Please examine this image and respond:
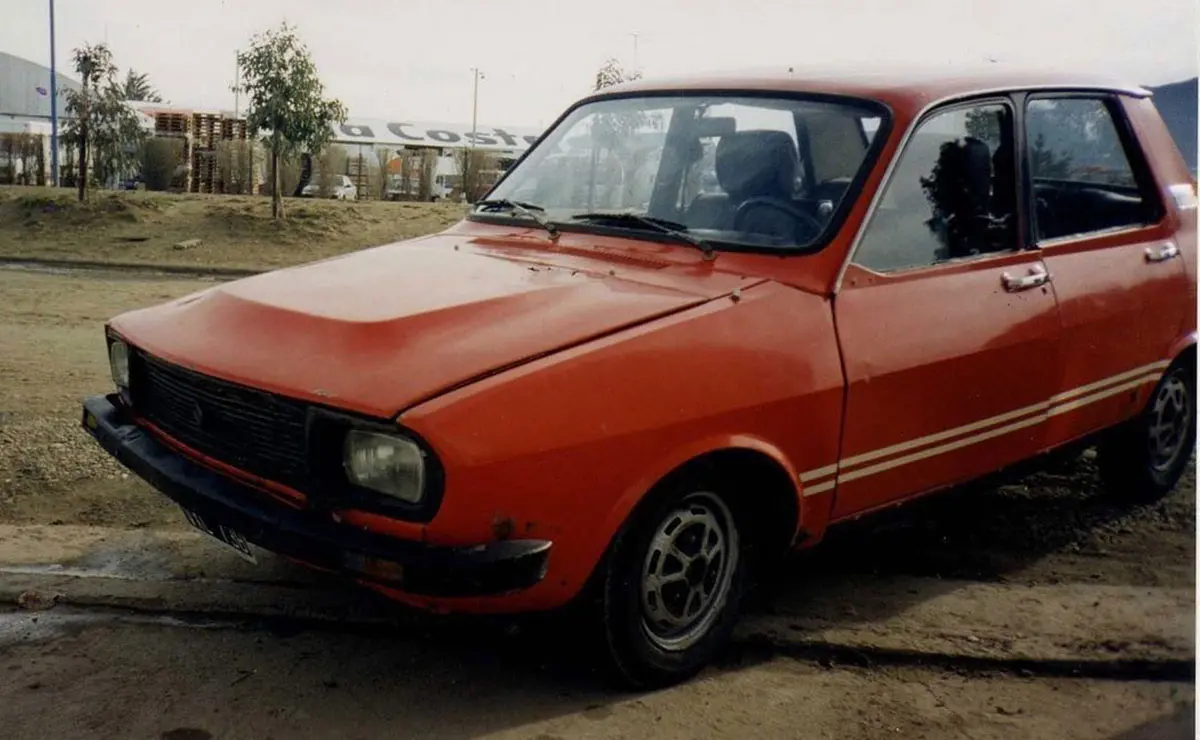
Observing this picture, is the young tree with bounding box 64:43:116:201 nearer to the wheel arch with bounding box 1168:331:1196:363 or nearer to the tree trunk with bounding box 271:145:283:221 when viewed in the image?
the tree trunk with bounding box 271:145:283:221

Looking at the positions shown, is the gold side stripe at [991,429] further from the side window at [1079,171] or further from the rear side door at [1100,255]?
the side window at [1079,171]

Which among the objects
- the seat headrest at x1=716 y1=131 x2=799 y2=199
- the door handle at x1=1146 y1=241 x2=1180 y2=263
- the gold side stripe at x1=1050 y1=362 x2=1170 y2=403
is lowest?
the gold side stripe at x1=1050 y1=362 x2=1170 y2=403

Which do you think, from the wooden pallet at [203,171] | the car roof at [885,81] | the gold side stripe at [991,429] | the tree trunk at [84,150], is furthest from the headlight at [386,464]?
the wooden pallet at [203,171]

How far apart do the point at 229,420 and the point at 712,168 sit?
181 cm

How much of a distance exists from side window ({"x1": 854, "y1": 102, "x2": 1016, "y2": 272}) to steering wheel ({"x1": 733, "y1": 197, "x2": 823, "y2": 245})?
0.16 meters

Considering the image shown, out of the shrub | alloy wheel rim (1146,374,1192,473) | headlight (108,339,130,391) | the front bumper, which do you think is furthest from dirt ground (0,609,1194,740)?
the shrub

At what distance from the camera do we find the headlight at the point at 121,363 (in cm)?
379

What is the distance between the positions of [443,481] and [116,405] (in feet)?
5.34

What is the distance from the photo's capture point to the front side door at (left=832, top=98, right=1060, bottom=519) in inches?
143

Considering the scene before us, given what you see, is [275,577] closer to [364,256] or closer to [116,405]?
[116,405]

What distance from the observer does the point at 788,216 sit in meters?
3.80

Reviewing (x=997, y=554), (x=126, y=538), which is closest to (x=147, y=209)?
(x=126, y=538)

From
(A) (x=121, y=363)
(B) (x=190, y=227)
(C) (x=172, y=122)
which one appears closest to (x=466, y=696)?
(A) (x=121, y=363)

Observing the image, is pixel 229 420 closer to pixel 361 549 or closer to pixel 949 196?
pixel 361 549
